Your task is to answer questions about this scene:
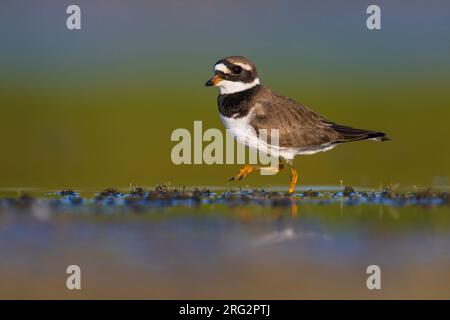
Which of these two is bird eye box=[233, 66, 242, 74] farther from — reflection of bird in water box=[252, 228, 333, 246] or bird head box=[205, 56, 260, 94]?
reflection of bird in water box=[252, 228, 333, 246]

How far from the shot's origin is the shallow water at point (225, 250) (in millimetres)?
9352

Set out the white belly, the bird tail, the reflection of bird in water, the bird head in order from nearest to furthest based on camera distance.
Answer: the reflection of bird in water, the white belly, the bird head, the bird tail

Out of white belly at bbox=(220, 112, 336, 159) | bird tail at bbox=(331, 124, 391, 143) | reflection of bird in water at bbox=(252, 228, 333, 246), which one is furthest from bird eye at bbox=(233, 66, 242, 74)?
reflection of bird in water at bbox=(252, 228, 333, 246)

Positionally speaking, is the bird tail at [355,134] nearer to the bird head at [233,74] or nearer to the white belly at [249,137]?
the white belly at [249,137]

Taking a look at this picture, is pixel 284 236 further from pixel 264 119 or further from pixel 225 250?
pixel 264 119

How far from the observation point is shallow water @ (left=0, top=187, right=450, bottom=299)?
9.35 metres

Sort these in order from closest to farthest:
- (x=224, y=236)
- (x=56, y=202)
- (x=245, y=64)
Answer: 1. (x=224, y=236)
2. (x=56, y=202)
3. (x=245, y=64)

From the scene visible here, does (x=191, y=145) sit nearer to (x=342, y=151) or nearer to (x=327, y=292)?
(x=342, y=151)

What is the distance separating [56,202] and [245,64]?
4.32m

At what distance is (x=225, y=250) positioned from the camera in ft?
34.4

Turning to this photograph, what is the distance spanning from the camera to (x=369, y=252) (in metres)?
10.5

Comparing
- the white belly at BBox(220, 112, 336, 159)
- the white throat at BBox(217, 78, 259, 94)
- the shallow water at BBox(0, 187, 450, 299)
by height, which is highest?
the white throat at BBox(217, 78, 259, 94)

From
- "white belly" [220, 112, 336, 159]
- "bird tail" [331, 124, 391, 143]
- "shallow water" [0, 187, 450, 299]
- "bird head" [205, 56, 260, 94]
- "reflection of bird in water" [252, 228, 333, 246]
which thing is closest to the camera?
"shallow water" [0, 187, 450, 299]

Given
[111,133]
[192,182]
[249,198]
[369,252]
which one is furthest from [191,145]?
[369,252]
